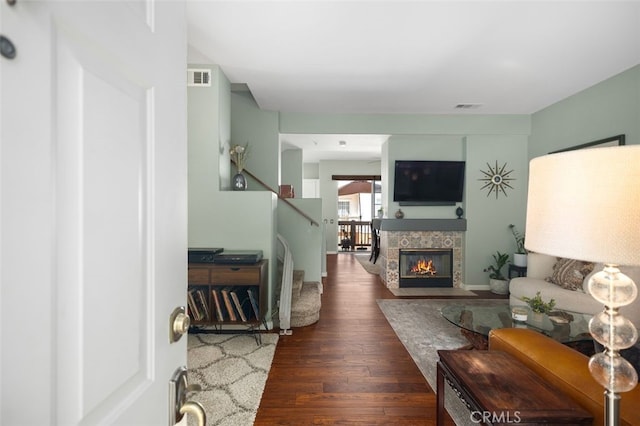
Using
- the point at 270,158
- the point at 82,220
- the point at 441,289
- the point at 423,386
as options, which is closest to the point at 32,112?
the point at 82,220

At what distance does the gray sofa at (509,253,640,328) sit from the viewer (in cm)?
228

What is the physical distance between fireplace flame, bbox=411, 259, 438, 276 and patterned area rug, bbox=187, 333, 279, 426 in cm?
Result: 287

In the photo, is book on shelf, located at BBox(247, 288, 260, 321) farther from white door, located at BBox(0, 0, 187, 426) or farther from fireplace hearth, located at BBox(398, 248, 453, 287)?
fireplace hearth, located at BBox(398, 248, 453, 287)

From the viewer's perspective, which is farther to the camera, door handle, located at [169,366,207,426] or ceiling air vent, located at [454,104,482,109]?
ceiling air vent, located at [454,104,482,109]

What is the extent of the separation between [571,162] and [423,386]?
1.84 meters

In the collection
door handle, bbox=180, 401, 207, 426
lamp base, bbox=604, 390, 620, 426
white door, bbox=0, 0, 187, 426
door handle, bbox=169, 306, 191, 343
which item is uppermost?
white door, bbox=0, 0, 187, 426

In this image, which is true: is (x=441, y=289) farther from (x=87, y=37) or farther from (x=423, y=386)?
(x=87, y=37)

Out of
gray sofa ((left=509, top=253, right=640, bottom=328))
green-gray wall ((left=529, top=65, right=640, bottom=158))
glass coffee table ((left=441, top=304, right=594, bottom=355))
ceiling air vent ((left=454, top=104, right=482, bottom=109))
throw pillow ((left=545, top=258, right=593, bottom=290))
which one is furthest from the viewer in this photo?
ceiling air vent ((left=454, top=104, right=482, bottom=109))

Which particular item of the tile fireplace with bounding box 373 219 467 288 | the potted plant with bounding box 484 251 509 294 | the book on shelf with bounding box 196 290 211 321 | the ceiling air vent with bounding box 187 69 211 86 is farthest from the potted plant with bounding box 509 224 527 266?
the ceiling air vent with bounding box 187 69 211 86

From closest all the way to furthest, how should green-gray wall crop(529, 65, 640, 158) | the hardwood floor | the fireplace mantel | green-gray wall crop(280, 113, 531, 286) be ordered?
the hardwood floor, green-gray wall crop(529, 65, 640, 158), green-gray wall crop(280, 113, 531, 286), the fireplace mantel

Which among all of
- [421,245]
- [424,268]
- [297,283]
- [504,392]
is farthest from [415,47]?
[424,268]

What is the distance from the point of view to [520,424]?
1.05m

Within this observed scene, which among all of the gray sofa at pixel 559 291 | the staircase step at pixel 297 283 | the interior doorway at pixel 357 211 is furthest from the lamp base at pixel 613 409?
→ the interior doorway at pixel 357 211

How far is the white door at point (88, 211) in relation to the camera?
0.32 m
